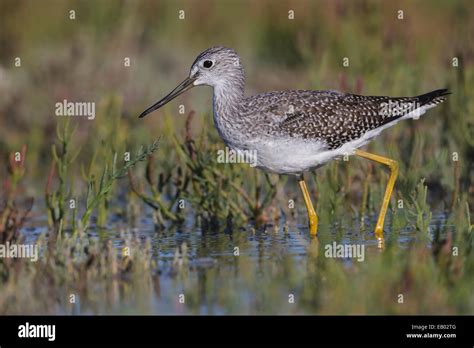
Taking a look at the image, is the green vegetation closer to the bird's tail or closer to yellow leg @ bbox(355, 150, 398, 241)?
yellow leg @ bbox(355, 150, 398, 241)

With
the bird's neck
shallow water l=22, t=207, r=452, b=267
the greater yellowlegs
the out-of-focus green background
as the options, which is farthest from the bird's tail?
the bird's neck

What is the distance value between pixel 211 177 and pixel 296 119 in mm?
1089

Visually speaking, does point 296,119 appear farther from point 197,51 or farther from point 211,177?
point 197,51

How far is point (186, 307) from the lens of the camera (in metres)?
6.75

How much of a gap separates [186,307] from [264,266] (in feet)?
4.13

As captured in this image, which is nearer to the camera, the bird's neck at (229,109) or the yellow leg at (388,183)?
the bird's neck at (229,109)

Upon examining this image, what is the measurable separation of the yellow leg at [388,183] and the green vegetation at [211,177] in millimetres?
80

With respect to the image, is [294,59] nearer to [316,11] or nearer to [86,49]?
[316,11]

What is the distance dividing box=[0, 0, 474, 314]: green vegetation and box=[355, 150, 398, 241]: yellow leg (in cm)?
8

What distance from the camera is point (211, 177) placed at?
30.1 feet

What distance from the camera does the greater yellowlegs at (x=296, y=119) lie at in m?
8.54

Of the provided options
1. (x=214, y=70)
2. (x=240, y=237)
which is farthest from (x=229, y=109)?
(x=240, y=237)

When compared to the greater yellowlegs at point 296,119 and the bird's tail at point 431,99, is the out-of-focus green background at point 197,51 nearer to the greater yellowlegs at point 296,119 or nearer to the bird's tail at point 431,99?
the bird's tail at point 431,99

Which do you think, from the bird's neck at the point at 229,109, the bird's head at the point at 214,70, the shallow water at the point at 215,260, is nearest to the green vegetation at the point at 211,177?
the shallow water at the point at 215,260
